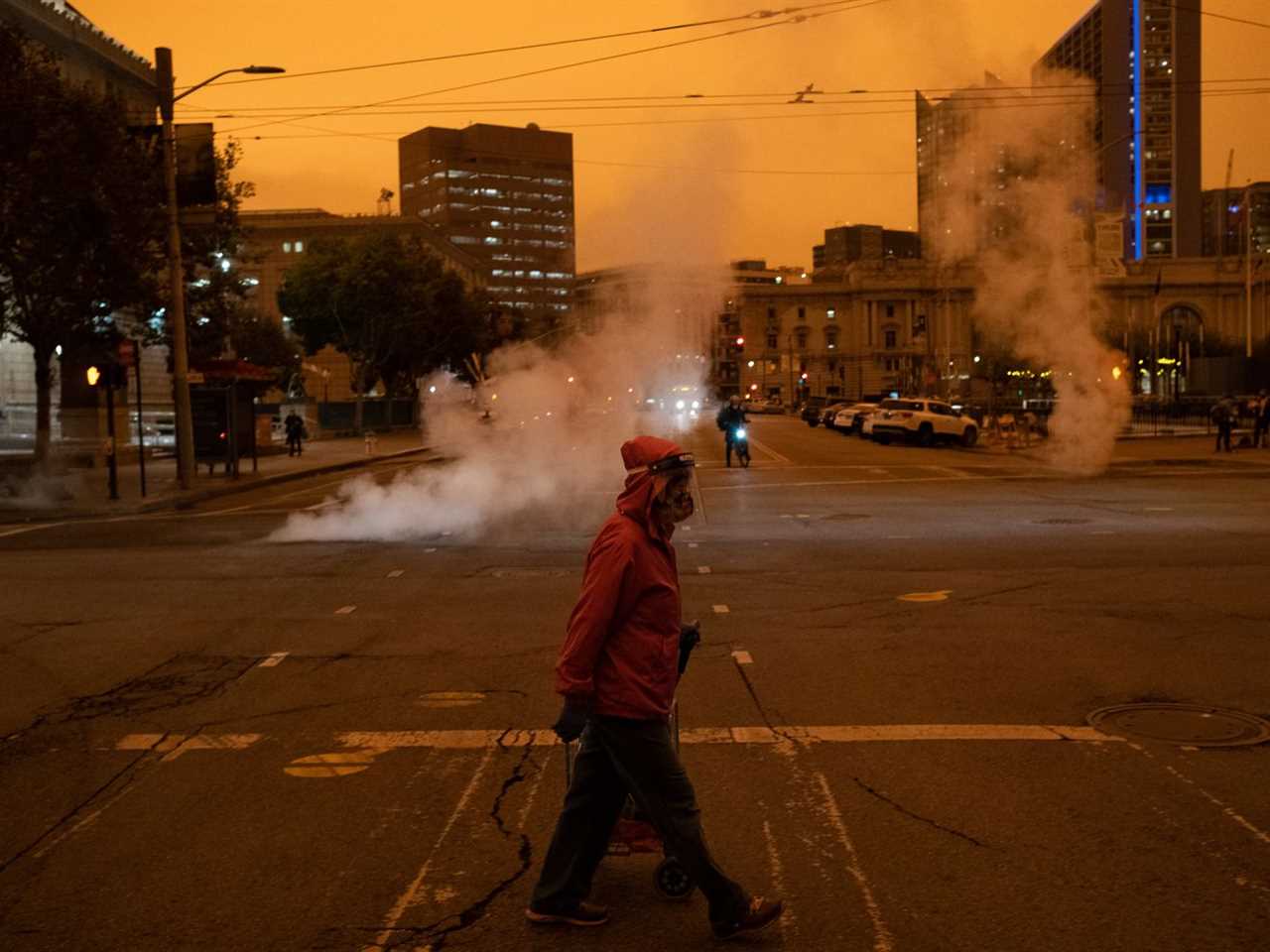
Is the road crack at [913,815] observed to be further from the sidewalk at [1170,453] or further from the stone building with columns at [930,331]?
the stone building with columns at [930,331]

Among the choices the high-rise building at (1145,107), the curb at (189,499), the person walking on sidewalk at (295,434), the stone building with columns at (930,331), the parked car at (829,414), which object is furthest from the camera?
the stone building with columns at (930,331)

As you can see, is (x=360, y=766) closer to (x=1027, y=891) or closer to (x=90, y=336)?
(x=1027, y=891)

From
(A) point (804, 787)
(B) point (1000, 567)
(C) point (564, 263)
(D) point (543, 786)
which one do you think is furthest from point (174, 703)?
(C) point (564, 263)

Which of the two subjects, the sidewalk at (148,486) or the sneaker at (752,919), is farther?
the sidewalk at (148,486)

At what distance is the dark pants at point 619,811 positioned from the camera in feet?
14.3

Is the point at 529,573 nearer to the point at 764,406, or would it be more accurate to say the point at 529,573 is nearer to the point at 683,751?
the point at 683,751

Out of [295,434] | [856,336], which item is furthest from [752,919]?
[856,336]

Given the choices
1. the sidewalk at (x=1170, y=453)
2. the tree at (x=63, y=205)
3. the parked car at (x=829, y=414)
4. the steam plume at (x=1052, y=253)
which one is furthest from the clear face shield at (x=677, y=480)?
the parked car at (x=829, y=414)

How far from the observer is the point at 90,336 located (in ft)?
113

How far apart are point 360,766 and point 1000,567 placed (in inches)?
347

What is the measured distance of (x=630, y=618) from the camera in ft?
14.6

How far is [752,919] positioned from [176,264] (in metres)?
27.1

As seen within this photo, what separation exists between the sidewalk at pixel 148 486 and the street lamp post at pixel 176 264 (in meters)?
0.87

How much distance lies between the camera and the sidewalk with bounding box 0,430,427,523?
24359 mm
